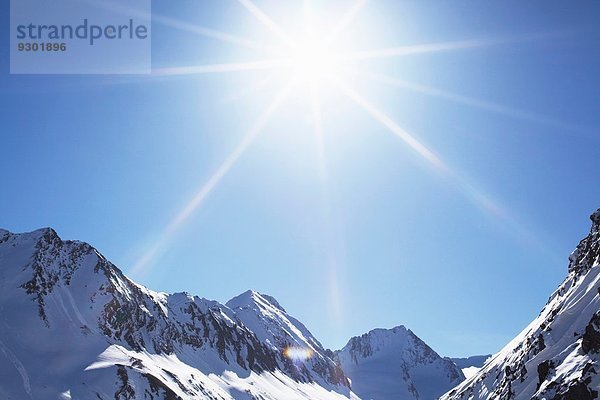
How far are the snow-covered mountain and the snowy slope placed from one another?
79.5m

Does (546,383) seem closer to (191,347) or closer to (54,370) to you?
(54,370)

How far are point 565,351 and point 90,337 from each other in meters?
117

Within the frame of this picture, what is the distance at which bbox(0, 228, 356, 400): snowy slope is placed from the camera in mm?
106062

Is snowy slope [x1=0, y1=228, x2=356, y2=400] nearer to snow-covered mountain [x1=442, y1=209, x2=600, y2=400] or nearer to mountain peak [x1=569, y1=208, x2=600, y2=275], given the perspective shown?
snow-covered mountain [x1=442, y1=209, x2=600, y2=400]

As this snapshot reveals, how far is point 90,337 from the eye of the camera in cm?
12762

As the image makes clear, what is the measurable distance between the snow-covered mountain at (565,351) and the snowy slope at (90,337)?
7946cm

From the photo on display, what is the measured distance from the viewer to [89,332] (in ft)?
425

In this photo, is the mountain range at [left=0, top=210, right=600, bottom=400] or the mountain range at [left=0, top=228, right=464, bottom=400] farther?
the mountain range at [left=0, top=228, right=464, bottom=400]

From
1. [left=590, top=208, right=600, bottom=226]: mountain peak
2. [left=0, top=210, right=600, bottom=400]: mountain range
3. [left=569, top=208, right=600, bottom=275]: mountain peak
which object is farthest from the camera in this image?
[left=590, top=208, right=600, bottom=226]: mountain peak

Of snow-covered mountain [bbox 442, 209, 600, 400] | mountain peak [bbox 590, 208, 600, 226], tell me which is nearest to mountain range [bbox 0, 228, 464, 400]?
snow-covered mountain [bbox 442, 209, 600, 400]

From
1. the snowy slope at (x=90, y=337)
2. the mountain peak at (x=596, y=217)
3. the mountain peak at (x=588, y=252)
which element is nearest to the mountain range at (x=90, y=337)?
the snowy slope at (x=90, y=337)

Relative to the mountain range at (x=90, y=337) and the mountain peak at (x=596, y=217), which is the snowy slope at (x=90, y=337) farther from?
the mountain peak at (x=596, y=217)

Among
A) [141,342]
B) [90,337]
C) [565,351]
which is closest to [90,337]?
[90,337]

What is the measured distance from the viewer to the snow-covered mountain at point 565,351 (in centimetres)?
4753
